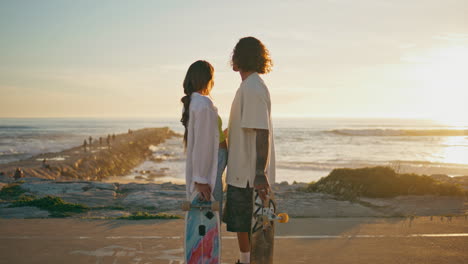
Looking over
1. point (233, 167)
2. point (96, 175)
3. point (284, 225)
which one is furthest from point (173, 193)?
point (96, 175)

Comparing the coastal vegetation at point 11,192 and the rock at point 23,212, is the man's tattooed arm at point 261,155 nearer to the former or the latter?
the rock at point 23,212

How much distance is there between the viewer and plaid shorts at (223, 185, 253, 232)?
362 centimetres

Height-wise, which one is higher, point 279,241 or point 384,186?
point 384,186

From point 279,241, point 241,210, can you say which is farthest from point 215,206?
point 279,241

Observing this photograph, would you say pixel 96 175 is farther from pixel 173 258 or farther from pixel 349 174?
pixel 173 258

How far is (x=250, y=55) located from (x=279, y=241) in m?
2.24

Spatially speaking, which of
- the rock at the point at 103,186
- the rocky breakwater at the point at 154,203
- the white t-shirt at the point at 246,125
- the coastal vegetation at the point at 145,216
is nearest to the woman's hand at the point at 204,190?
the white t-shirt at the point at 246,125

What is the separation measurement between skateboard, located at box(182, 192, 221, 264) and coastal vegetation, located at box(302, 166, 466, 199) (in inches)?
186

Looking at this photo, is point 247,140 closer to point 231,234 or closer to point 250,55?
point 250,55

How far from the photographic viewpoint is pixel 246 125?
3.48m

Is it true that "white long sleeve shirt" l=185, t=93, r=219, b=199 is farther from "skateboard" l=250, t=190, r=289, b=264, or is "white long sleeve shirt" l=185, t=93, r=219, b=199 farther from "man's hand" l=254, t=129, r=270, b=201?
"skateboard" l=250, t=190, r=289, b=264

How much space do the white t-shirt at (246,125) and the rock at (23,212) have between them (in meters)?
3.68

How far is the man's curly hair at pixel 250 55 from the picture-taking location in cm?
356

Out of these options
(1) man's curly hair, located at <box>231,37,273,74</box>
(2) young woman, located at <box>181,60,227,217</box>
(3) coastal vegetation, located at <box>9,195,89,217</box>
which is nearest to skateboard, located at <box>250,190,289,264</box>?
(2) young woman, located at <box>181,60,227,217</box>
